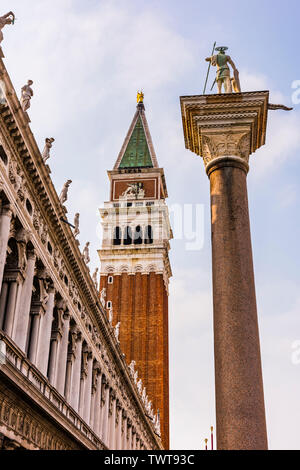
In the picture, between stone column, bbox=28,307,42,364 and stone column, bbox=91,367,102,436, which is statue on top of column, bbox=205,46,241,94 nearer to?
stone column, bbox=28,307,42,364

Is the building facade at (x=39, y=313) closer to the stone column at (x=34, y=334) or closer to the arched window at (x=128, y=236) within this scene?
the stone column at (x=34, y=334)

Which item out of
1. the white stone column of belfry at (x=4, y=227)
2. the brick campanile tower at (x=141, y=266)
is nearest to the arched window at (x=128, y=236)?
the brick campanile tower at (x=141, y=266)

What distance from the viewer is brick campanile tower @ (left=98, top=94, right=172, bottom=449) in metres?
62.9

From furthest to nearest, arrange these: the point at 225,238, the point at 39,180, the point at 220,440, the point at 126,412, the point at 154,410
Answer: the point at 154,410 < the point at 126,412 < the point at 39,180 < the point at 225,238 < the point at 220,440

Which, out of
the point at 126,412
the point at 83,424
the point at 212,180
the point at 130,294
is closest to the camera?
the point at 212,180

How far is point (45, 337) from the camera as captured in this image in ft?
68.7

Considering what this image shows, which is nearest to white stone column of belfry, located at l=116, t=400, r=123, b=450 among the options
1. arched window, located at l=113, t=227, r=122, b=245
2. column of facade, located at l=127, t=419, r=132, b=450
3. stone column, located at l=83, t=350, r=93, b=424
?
column of facade, located at l=127, t=419, r=132, b=450

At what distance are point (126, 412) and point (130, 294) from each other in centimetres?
2646

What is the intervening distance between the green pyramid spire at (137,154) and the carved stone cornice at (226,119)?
65.8m

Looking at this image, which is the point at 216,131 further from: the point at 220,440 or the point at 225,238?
the point at 220,440

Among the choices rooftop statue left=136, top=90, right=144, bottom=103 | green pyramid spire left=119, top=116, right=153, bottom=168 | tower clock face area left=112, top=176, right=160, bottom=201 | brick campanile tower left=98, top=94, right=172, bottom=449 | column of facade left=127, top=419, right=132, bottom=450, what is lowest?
column of facade left=127, top=419, right=132, bottom=450

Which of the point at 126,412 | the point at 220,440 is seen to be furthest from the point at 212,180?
the point at 126,412

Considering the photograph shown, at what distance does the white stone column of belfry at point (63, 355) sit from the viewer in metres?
23.1
